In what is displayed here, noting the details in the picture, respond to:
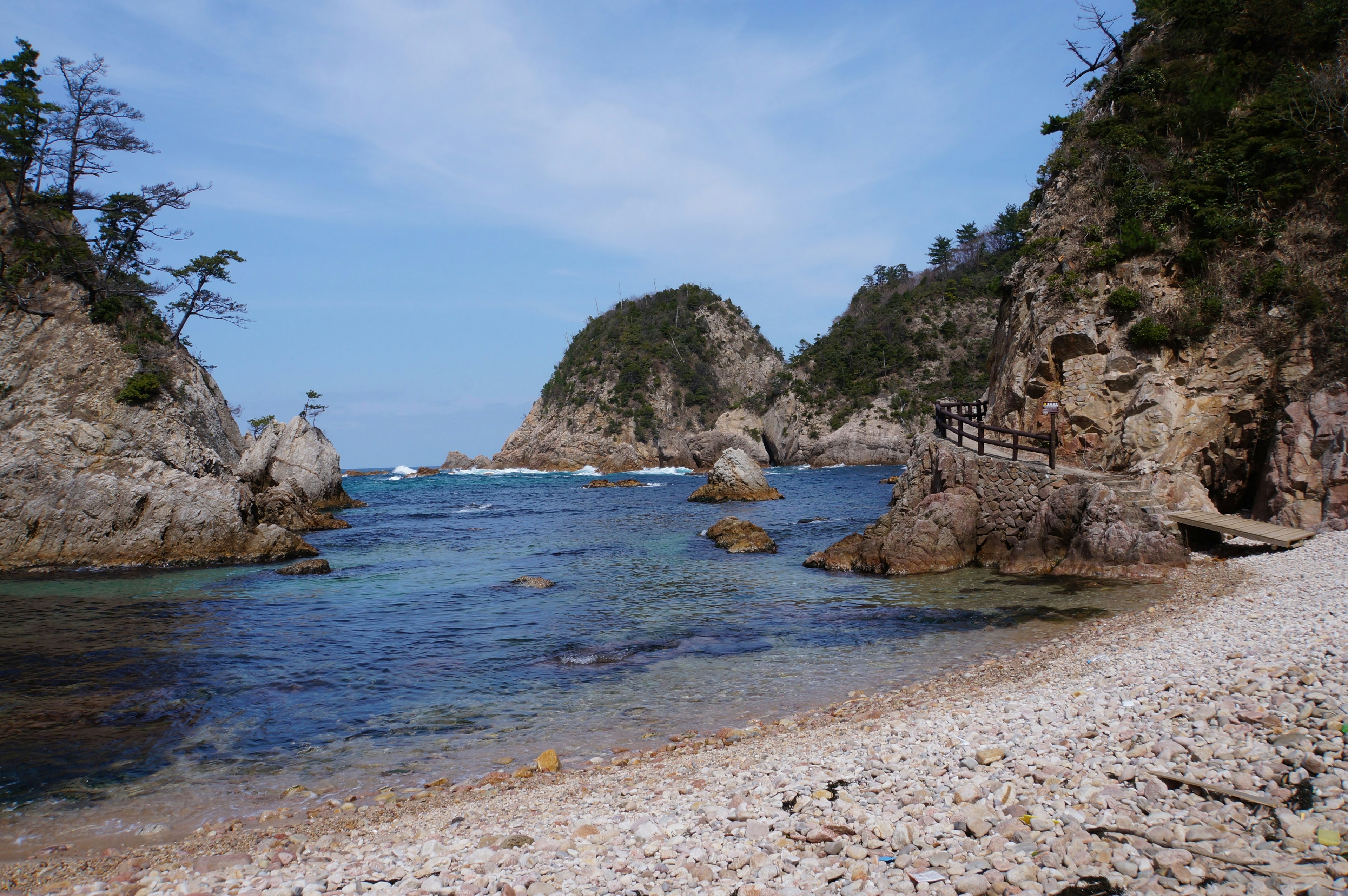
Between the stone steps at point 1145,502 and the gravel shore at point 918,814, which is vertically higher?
the stone steps at point 1145,502

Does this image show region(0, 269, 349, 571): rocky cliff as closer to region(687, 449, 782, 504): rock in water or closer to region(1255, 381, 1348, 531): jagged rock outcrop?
region(687, 449, 782, 504): rock in water

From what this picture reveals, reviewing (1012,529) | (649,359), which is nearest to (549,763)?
(1012,529)

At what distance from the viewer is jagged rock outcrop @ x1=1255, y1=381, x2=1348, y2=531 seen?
44.2 ft

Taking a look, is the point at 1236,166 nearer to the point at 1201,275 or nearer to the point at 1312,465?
the point at 1201,275

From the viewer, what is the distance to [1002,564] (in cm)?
1592

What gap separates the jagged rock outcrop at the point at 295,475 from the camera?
30266 mm

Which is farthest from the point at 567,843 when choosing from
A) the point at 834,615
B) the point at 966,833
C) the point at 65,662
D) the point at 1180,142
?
the point at 1180,142

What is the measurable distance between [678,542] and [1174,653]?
17586 millimetres

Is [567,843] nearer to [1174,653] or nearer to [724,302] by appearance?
[1174,653]

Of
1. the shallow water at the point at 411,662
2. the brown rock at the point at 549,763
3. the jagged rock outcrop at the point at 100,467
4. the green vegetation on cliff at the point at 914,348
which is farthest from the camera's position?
the green vegetation on cliff at the point at 914,348

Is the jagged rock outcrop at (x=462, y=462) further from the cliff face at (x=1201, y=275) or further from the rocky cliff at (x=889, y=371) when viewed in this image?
the cliff face at (x=1201, y=275)

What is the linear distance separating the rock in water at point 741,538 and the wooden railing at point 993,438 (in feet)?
19.4

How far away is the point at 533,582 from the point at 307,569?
23.6 ft

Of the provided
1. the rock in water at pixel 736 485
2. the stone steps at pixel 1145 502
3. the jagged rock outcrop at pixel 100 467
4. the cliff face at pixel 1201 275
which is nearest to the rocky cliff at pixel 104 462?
the jagged rock outcrop at pixel 100 467
